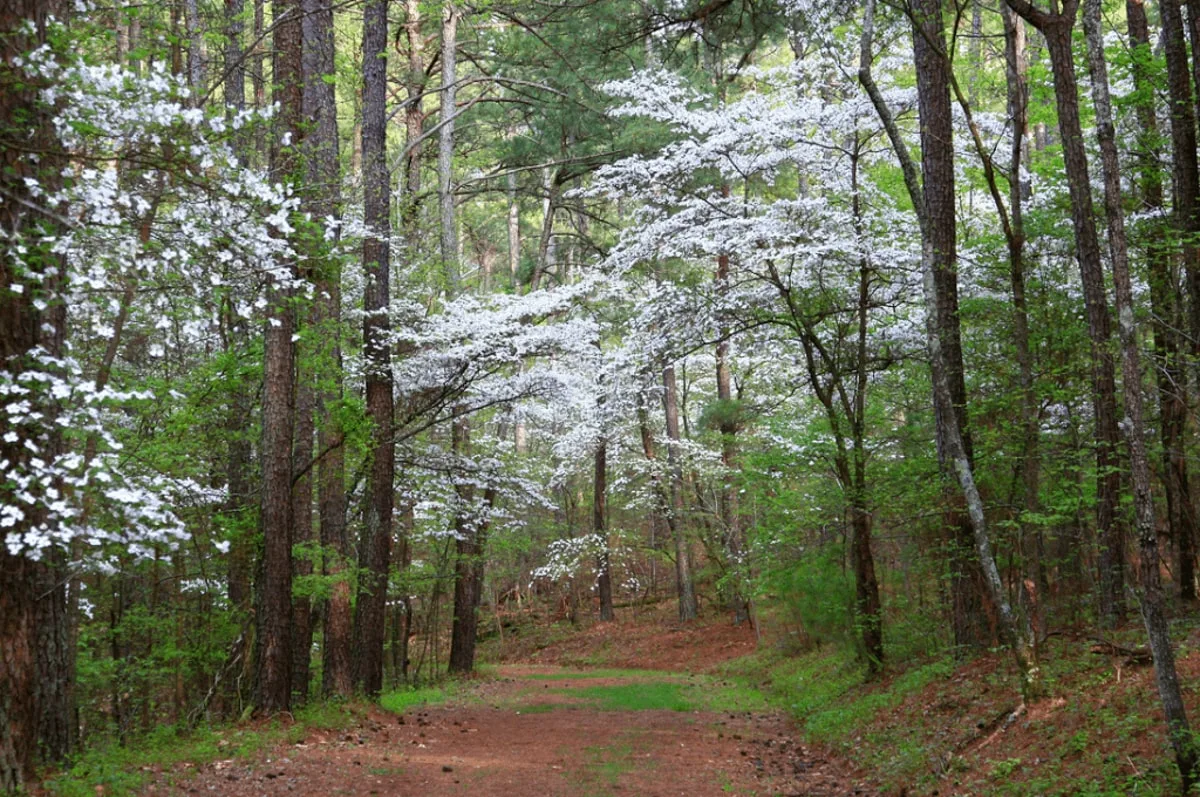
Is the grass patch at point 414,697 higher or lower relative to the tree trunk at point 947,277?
lower

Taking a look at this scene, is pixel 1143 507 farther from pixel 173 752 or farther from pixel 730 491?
pixel 730 491

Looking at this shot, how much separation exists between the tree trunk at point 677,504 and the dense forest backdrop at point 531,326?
3.92 meters

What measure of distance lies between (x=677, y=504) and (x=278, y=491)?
13.3 meters

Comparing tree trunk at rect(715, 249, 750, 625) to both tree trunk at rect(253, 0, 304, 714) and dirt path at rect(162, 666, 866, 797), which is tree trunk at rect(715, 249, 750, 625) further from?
tree trunk at rect(253, 0, 304, 714)

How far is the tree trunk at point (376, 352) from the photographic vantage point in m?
11.8

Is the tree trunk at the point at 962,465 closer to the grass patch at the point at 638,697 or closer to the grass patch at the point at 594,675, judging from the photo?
the grass patch at the point at 638,697

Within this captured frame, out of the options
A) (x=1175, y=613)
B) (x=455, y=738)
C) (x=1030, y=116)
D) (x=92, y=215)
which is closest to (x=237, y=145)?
(x=92, y=215)

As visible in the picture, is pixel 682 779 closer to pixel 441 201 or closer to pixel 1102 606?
pixel 1102 606

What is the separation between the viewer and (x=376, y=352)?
12031mm

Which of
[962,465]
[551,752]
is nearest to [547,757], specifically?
[551,752]

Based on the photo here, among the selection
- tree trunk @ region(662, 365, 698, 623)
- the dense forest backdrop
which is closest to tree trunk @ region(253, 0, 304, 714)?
the dense forest backdrop

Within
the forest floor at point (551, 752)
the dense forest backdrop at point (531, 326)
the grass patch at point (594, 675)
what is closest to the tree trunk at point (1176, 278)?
the dense forest backdrop at point (531, 326)

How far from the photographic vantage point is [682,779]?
7547 millimetres

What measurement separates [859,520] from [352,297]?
24.6 ft
